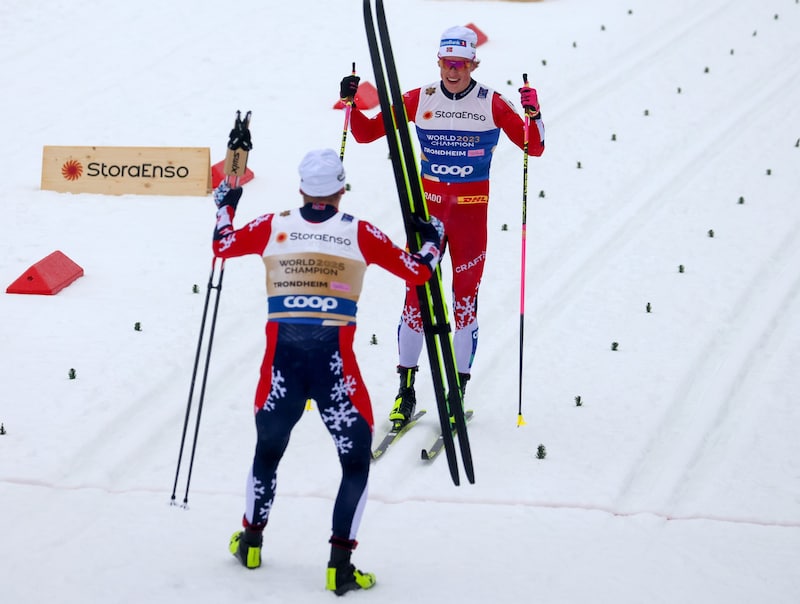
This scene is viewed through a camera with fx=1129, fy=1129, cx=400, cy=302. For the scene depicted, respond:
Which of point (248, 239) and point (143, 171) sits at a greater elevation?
point (143, 171)

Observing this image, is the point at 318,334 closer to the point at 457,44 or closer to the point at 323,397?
the point at 323,397

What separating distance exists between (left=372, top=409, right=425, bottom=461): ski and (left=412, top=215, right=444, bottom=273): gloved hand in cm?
176

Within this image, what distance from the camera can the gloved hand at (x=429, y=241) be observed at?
18.2 ft

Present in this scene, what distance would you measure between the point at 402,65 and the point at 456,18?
2.38 metres

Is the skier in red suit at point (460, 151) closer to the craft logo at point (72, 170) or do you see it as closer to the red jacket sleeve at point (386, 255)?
the red jacket sleeve at point (386, 255)

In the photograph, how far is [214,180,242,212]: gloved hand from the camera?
5.67 meters

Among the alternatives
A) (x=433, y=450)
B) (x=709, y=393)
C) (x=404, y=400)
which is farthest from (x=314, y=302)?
(x=709, y=393)

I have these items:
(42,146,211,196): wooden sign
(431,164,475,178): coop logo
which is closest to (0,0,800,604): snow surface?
(42,146,211,196): wooden sign

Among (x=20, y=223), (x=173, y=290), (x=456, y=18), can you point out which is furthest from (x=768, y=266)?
(x=456, y=18)

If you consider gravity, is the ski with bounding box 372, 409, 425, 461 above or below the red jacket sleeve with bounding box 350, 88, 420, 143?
below

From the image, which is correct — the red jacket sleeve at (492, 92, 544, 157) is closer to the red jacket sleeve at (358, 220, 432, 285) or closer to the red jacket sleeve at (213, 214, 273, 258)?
the red jacket sleeve at (358, 220, 432, 285)

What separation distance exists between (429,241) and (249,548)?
1.75 meters

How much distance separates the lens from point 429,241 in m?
5.65

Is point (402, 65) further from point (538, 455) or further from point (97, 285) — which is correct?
point (538, 455)
